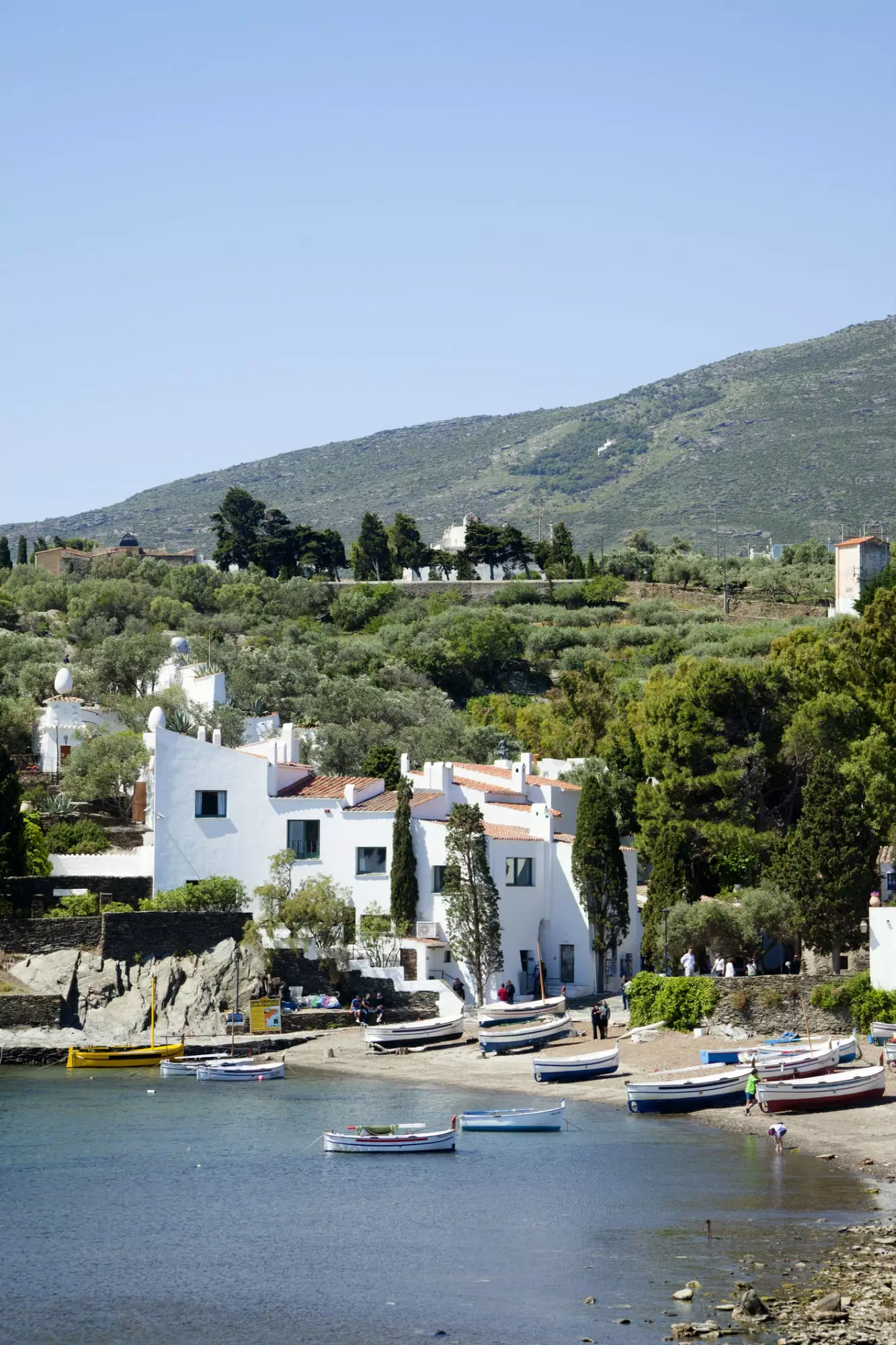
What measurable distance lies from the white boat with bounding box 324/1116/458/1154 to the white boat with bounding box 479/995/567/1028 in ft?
44.3

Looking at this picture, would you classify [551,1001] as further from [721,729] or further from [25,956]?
[25,956]

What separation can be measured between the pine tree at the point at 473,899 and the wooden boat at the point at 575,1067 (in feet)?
32.2

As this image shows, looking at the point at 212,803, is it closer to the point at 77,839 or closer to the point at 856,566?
the point at 77,839

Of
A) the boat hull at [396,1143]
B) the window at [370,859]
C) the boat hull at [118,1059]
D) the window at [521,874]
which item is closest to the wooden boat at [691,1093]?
the boat hull at [396,1143]

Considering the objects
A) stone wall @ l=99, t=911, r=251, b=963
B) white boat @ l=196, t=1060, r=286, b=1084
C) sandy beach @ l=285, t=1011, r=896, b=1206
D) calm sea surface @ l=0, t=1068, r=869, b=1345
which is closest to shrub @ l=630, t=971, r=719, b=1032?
sandy beach @ l=285, t=1011, r=896, b=1206

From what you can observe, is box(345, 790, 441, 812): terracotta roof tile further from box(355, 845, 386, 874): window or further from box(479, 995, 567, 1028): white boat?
box(479, 995, 567, 1028): white boat

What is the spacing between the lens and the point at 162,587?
129250 mm

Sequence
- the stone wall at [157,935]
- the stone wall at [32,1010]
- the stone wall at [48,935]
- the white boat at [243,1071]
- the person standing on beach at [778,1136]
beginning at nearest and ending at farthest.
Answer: the person standing on beach at [778,1136], the white boat at [243,1071], the stone wall at [32,1010], the stone wall at [157,935], the stone wall at [48,935]

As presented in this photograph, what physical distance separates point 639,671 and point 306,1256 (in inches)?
3231

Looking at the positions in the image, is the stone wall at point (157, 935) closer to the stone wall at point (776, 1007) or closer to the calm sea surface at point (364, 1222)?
the calm sea surface at point (364, 1222)

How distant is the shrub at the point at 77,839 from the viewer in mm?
63062

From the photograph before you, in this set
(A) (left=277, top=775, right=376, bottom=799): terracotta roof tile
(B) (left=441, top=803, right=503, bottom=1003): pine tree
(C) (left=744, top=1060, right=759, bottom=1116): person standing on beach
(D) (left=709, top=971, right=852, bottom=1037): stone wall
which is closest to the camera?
(C) (left=744, top=1060, right=759, bottom=1116): person standing on beach

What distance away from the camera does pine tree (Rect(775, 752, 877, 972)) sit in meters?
47.7

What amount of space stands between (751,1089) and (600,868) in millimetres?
16512
